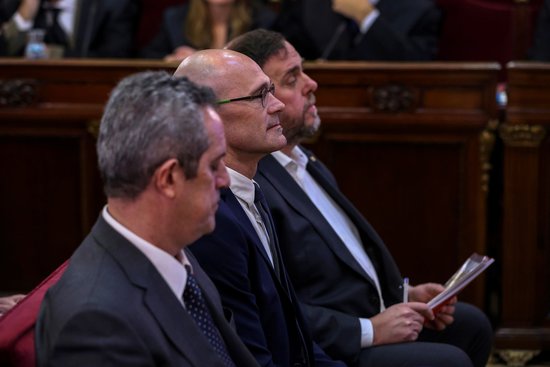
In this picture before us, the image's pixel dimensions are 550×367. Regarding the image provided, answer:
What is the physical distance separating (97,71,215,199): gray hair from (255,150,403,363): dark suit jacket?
958 millimetres

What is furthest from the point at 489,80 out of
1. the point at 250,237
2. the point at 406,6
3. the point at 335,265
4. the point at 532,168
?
the point at 250,237

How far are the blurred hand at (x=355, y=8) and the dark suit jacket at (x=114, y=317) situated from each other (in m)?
3.13

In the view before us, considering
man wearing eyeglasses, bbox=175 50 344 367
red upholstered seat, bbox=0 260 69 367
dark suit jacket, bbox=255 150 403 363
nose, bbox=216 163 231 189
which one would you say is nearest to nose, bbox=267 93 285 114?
man wearing eyeglasses, bbox=175 50 344 367

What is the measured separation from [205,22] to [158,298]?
3.27 m

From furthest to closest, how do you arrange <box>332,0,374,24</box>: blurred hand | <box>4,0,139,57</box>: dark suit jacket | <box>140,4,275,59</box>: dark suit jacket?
<box>4,0,139,57</box>: dark suit jacket < <box>140,4,275,59</box>: dark suit jacket < <box>332,0,374,24</box>: blurred hand

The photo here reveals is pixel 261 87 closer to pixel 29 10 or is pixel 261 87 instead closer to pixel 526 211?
pixel 526 211

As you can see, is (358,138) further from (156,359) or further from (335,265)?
(156,359)

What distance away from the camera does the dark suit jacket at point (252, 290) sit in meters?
1.94

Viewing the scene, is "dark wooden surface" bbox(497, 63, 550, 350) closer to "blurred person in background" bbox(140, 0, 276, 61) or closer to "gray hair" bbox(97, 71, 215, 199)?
"blurred person in background" bbox(140, 0, 276, 61)

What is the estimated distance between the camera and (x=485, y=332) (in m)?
2.76

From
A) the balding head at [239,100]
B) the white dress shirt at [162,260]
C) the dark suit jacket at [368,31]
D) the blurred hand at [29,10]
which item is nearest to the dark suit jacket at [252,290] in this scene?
the balding head at [239,100]

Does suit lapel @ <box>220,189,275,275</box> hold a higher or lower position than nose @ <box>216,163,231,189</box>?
lower

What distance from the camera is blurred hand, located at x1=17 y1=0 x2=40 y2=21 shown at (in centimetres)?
492

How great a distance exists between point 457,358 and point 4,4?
338 cm
